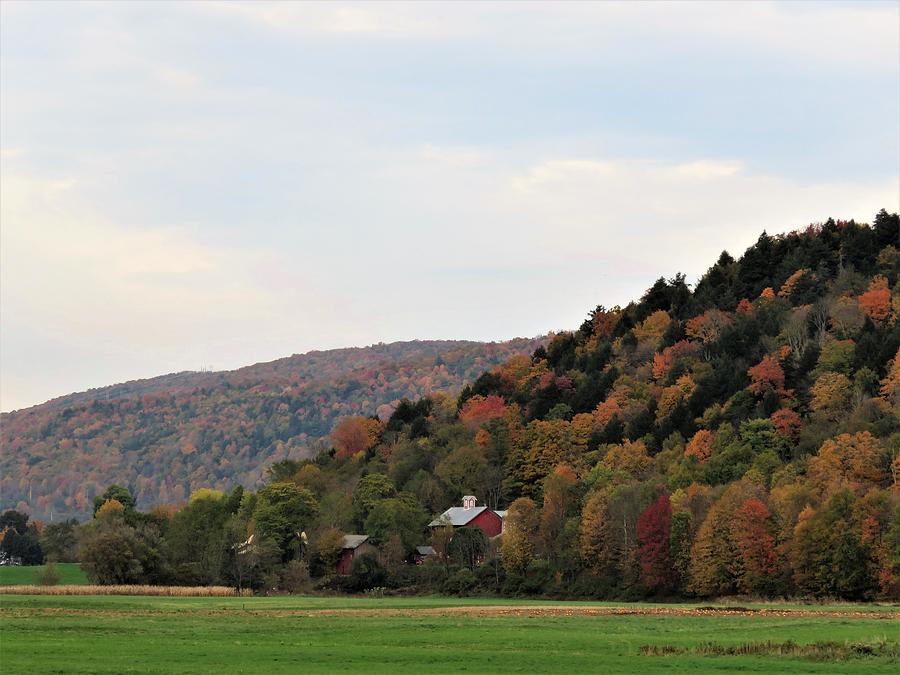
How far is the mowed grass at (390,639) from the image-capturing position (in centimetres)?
5034

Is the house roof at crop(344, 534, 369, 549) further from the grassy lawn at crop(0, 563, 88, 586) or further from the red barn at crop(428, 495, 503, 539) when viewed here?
the grassy lawn at crop(0, 563, 88, 586)

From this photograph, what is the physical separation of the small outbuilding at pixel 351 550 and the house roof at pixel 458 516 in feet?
30.3

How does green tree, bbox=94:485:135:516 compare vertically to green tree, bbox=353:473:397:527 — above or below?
above

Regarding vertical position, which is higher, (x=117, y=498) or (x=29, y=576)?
(x=117, y=498)

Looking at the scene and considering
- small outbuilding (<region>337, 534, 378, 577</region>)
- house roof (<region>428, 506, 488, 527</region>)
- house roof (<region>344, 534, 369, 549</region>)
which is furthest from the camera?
house roof (<region>428, 506, 488, 527</region>)

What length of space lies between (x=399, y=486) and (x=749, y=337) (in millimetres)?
50804

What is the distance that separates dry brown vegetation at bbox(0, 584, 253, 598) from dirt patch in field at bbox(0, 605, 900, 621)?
27228mm

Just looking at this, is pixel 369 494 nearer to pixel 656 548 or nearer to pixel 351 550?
pixel 351 550

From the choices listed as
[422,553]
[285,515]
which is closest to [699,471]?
[422,553]

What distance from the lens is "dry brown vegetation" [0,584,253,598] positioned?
110500 millimetres

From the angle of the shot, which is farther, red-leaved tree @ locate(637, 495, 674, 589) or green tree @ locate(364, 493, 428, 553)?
green tree @ locate(364, 493, 428, 553)

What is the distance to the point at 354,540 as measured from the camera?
15000 cm

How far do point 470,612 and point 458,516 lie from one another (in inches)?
2983

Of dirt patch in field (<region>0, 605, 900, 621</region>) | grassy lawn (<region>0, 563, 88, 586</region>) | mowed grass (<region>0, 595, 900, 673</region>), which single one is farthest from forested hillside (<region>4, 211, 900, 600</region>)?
mowed grass (<region>0, 595, 900, 673</region>)
